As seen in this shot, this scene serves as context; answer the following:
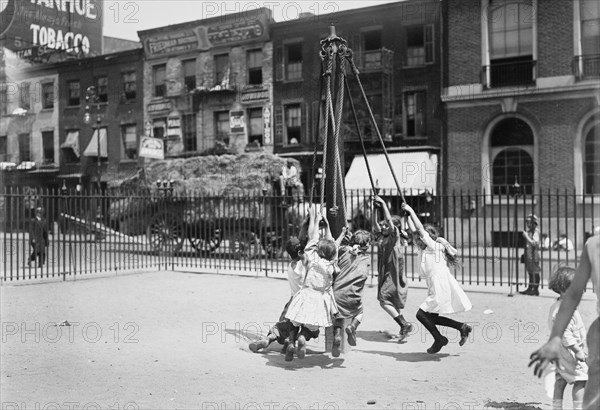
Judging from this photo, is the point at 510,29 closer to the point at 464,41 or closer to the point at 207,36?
the point at 464,41

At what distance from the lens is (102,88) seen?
1467 inches

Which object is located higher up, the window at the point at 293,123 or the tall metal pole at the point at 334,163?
the window at the point at 293,123

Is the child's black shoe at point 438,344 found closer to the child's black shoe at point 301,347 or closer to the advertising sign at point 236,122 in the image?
the child's black shoe at point 301,347

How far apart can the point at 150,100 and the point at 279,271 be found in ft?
74.7

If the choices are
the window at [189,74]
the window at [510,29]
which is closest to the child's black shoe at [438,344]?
Answer: the window at [510,29]

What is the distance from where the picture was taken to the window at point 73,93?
3797cm

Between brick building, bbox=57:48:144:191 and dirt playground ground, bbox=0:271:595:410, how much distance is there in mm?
25927

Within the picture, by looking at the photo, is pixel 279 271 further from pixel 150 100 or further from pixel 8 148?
pixel 8 148

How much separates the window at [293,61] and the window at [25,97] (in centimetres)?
1856

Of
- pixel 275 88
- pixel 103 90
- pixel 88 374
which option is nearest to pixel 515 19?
pixel 275 88

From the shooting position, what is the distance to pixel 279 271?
50.2 feet

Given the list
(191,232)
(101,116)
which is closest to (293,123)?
(101,116)

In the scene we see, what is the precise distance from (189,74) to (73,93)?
862 cm

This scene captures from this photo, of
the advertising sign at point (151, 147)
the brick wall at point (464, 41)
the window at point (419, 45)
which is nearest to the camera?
the brick wall at point (464, 41)
